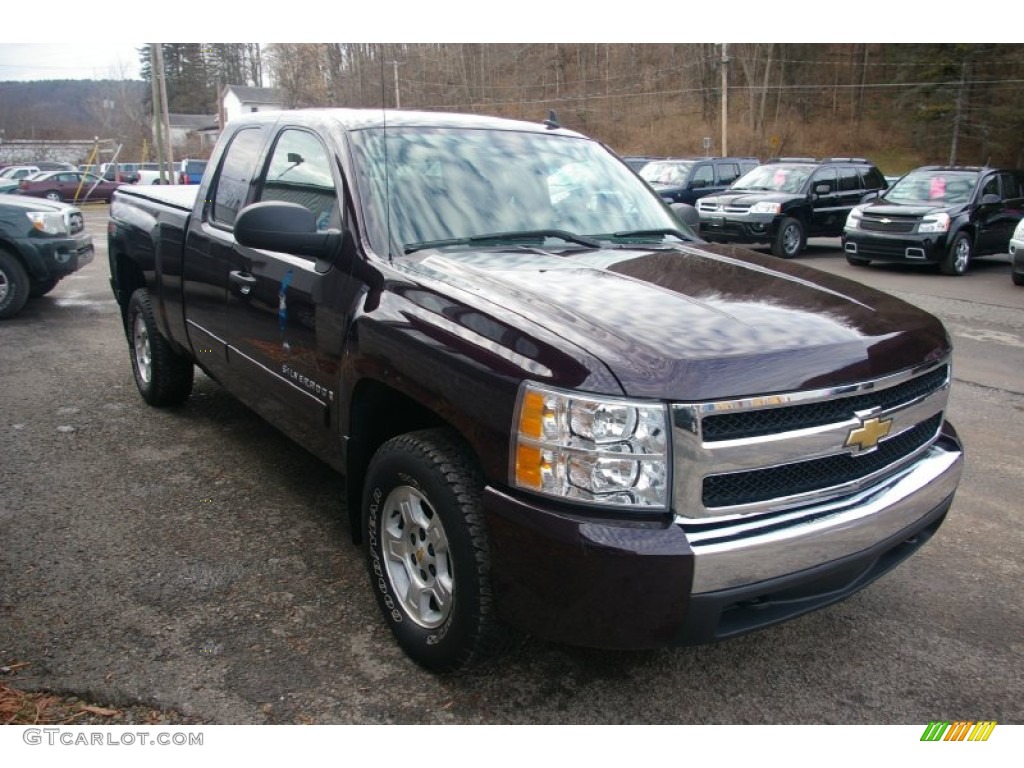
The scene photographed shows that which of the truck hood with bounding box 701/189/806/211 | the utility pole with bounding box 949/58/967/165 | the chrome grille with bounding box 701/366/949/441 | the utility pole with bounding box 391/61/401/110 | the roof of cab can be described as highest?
the utility pole with bounding box 949/58/967/165

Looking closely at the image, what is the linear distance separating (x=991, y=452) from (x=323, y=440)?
4.02 m

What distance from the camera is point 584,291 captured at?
274 cm

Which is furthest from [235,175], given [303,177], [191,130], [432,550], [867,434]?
[191,130]

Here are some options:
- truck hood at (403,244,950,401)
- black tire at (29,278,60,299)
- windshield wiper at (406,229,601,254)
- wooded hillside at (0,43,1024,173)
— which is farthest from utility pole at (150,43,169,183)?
truck hood at (403,244,950,401)

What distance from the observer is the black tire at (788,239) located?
15.7m

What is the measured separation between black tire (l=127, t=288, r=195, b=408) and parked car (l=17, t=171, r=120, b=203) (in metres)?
32.1

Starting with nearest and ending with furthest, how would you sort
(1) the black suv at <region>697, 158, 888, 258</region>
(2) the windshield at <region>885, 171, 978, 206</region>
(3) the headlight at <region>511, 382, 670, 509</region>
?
(3) the headlight at <region>511, 382, 670, 509</region>
(2) the windshield at <region>885, 171, 978, 206</region>
(1) the black suv at <region>697, 158, 888, 258</region>

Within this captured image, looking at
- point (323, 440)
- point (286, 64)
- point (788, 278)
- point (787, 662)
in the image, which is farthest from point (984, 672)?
point (286, 64)

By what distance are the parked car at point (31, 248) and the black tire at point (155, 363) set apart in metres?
4.20

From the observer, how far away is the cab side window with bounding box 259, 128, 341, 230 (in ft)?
11.5

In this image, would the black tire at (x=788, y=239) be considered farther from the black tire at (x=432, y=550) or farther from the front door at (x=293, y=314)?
the black tire at (x=432, y=550)

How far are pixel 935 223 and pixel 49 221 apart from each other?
12554mm

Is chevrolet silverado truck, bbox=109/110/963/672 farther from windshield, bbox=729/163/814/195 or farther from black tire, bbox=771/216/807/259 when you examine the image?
windshield, bbox=729/163/814/195
